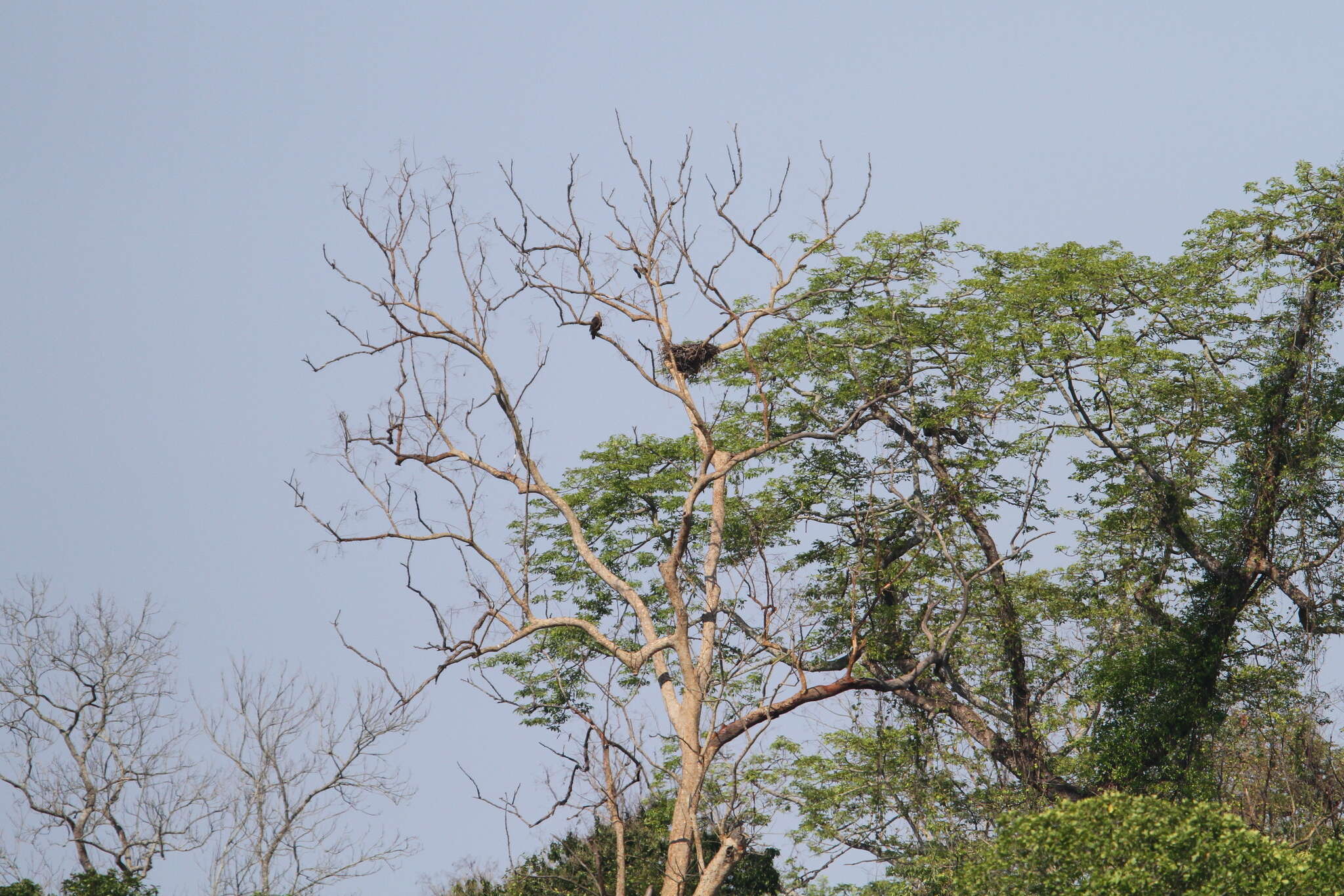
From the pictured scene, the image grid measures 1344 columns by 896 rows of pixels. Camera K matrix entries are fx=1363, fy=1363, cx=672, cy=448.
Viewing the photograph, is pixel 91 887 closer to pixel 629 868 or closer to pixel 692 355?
pixel 629 868

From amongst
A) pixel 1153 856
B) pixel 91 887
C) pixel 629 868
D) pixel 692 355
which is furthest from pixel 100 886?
pixel 1153 856

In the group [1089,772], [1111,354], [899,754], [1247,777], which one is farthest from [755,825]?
[1111,354]

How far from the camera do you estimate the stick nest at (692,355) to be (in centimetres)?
1462

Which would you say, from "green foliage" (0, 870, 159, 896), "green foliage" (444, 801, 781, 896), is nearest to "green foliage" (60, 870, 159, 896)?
"green foliage" (0, 870, 159, 896)

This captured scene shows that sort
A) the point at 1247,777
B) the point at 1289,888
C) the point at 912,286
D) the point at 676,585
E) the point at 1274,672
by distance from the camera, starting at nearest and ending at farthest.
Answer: the point at 1289,888 < the point at 676,585 < the point at 1274,672 < the point at 1247,777 < the point at 912,286

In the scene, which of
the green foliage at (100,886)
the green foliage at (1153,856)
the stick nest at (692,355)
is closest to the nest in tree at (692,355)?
the stick nest at (692,355)

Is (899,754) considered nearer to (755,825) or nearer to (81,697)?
(755,825)

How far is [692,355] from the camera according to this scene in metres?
14.7

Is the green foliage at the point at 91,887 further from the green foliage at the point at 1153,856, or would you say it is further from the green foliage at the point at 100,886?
the green foliage at the point at 1153,856

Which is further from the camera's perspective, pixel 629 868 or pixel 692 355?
pixel 629 868

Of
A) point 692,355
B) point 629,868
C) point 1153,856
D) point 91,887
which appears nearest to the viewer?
point 1153,856

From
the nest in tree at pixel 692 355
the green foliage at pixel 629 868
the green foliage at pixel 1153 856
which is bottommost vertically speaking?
the green foliage at pixel 1153 856

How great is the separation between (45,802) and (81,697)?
4.90 feet

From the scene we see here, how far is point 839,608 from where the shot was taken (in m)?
17.8
